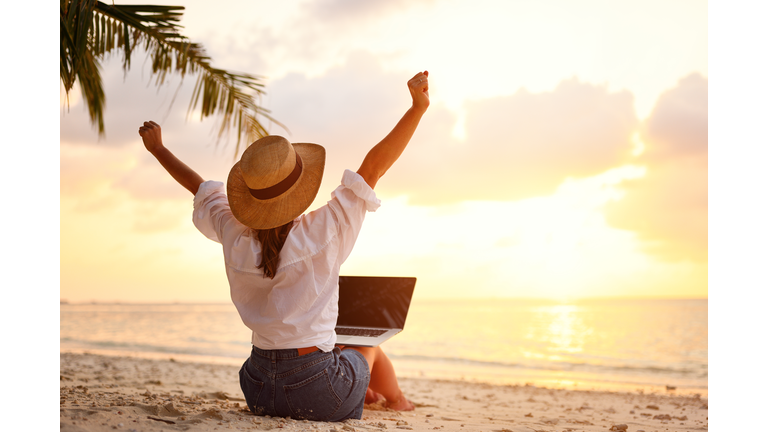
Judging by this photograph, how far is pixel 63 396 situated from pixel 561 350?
9216 mm

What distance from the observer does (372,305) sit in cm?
242

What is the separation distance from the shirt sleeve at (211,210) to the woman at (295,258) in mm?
14

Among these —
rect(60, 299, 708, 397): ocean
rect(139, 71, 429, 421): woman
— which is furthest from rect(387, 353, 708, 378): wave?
rect(139, 71, 429, 421): woman

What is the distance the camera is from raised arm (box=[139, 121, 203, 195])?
2107 mm

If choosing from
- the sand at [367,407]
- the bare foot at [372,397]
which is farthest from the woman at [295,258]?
the bare foot at [372,397]

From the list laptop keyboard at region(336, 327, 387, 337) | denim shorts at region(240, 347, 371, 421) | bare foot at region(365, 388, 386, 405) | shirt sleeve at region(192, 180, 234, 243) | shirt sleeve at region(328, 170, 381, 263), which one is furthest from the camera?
bare foot at region(365, 388, 386, 405)

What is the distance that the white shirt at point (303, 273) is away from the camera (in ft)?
5.60

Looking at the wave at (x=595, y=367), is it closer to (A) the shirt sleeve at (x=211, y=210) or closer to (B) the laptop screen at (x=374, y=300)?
(B) the laptop screen at (x=374, y=300)

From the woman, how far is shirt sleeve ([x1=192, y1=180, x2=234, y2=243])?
14mm

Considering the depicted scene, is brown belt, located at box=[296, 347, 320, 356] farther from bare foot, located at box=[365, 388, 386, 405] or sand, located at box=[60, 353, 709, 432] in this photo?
bare foot, located at box=[365, 388, 386, 405]

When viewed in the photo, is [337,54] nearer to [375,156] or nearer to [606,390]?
[606,390]

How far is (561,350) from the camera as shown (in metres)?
9.81

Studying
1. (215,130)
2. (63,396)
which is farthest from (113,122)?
(63,396)
